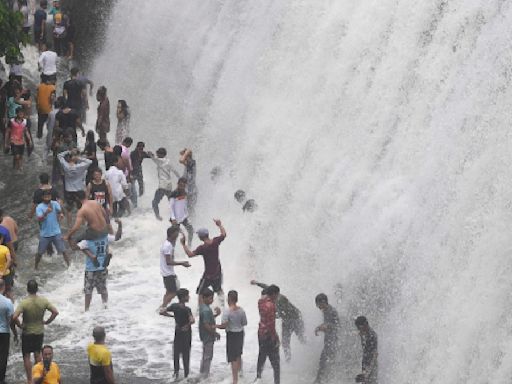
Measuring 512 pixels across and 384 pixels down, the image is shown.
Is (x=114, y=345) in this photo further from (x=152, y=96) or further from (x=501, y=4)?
(x=152, y=96)

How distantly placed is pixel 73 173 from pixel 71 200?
1.92ft

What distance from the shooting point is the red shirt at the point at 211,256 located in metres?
20.0

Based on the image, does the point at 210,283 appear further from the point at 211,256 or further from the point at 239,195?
the point at 239,195

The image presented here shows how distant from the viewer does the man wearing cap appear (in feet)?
65.6

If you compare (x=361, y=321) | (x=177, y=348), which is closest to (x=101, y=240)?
(x=177, y=348)

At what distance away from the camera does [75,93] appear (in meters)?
27.0

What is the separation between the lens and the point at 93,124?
28766 millimetres

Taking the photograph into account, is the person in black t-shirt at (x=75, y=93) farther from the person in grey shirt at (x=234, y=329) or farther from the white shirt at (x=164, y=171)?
the person in grey shirt at (x=234, y=329)

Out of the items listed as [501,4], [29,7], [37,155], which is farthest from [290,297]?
[29,7]

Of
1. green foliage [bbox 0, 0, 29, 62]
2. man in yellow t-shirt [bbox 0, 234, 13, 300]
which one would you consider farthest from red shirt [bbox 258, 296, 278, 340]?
green foliage [bbox 0, 0, 29, 62]

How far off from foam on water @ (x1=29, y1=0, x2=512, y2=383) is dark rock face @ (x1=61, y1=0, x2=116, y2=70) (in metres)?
3.91

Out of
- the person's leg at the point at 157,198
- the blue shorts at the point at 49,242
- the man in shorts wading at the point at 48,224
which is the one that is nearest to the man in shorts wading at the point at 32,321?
the man in shorts wading at the point at 48,224

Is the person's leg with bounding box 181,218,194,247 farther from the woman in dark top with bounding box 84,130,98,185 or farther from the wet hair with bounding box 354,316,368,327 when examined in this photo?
the wet hair with bounding box 354,316,368,327

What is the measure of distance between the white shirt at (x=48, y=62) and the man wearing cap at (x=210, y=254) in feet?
30.9
